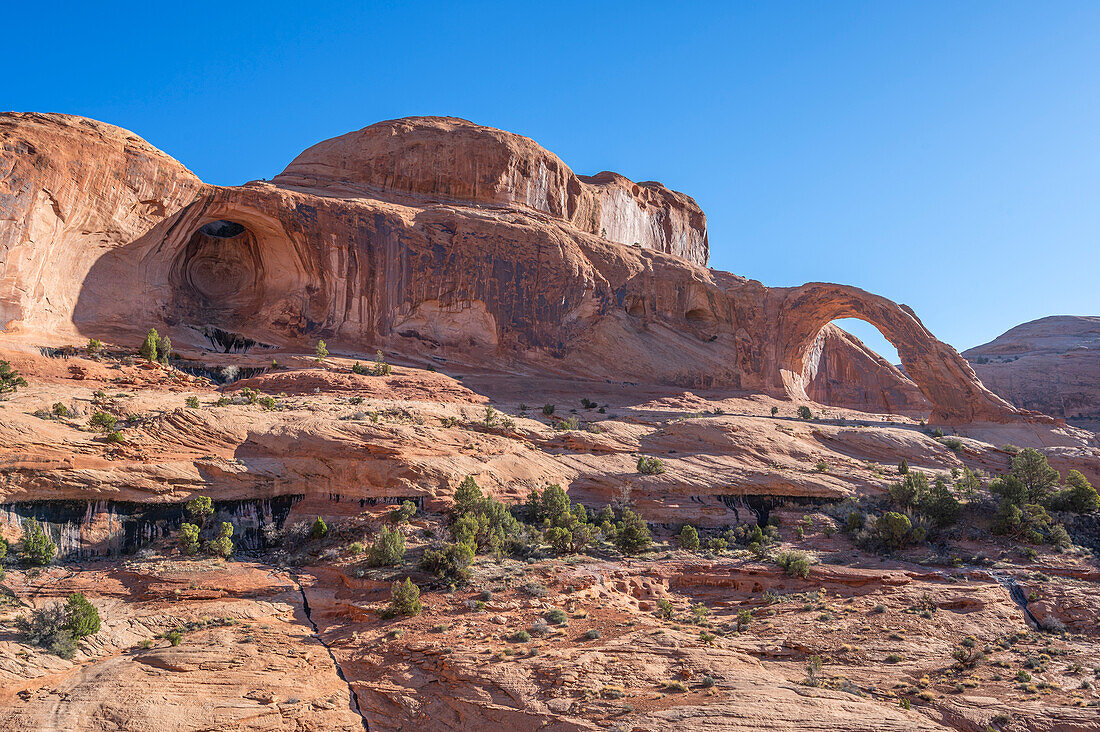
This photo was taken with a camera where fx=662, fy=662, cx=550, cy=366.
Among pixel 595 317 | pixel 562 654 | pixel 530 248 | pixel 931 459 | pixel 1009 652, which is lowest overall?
pixel 562 654

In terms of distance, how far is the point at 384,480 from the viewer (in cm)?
2016

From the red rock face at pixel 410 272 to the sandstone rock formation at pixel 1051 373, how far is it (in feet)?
69.6

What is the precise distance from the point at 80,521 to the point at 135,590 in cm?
304

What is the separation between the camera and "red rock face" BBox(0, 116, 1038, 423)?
27.9 m

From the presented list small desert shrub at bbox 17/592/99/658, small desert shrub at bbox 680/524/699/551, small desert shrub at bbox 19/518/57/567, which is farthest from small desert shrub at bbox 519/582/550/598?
small desert shrub at bbox 19/518/57/567

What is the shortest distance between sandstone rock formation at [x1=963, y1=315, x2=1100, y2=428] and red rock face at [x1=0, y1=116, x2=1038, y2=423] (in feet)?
69.6

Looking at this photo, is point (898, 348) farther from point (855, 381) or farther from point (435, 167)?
point (435, 167)

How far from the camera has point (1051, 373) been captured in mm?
53094

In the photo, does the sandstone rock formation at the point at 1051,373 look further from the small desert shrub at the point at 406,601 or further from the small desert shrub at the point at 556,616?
the small desert shrub at the point at 406,601

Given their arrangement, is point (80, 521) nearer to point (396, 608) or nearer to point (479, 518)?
point (396, 608)

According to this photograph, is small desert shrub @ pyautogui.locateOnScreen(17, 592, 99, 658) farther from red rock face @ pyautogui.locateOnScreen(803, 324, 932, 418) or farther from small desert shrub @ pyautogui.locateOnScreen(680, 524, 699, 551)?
red rock face @ pyautogui.locateOnScreen(803, 324, 932, 418)

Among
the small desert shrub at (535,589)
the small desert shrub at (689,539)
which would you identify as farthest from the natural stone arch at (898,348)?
the small desert shrub at (535,589)

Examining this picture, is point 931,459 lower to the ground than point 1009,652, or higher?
higher

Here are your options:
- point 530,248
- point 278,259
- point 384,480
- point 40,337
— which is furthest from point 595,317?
point 40,337
